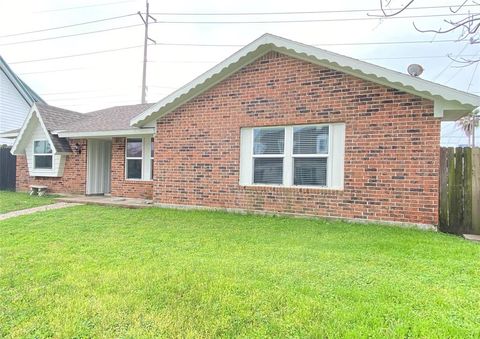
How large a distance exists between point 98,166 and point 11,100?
40.9 feet

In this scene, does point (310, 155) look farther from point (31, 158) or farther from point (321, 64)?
point (31, 158)

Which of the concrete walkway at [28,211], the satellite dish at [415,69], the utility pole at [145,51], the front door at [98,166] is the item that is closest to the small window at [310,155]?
the satellite dish at [415,69]

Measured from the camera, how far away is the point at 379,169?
7.43 m

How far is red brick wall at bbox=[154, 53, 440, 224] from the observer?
7.11 meters

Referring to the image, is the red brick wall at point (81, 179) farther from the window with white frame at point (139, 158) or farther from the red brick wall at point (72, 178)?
the window with white frame at point (139, 158)

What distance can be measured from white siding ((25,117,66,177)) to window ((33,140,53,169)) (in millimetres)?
170

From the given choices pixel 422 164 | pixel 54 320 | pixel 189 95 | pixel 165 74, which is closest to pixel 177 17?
pixel 165 74

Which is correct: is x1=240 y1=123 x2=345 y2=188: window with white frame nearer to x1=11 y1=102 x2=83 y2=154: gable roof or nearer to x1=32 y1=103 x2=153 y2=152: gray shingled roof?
x1=32 y1=103 x2=153 y2=152: gray shingled roof

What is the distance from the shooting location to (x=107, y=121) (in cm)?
1393

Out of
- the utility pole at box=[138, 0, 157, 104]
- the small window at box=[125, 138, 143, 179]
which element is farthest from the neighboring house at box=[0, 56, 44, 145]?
the small window at box=[125, 138, 143, 179]

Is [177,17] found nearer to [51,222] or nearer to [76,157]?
[76,157]

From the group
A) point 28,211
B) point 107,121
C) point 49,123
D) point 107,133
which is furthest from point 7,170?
point 28,211

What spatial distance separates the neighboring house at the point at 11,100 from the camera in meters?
20.8

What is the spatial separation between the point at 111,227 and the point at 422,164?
22.4ft
